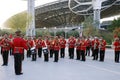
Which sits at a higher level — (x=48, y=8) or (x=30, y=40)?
(x=48, y=8)

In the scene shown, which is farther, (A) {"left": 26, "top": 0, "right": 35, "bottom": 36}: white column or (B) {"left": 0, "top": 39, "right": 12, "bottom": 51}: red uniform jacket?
(A) {"left": 26, "top": 0, "right": 35, "bottom": 36}: white column

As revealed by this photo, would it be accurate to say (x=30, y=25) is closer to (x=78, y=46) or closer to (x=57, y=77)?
(x=78, y=46)

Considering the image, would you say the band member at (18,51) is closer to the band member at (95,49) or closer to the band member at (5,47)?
the band member at (5,47)

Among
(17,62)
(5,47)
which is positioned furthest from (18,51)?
(5,47)

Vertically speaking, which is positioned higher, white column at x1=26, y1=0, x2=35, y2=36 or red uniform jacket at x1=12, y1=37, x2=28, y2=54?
white column at x1=26, y1=0, x2=35, y2=36

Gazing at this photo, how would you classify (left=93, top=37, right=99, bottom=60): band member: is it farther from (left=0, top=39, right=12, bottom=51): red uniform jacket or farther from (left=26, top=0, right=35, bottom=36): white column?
(left=26, top=0, right=35, bottom=36): white column

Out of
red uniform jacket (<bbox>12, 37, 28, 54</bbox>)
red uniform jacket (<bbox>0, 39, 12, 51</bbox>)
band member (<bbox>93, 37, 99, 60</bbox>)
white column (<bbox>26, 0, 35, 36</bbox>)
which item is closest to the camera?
red uniform jacket (<bbox>12, 37, 28, 54</bbox>)

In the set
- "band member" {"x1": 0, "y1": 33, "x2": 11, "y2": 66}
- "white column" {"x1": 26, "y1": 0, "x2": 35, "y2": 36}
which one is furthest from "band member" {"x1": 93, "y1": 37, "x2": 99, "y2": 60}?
"white column" {"x1": 26, "y1": 0, "x2": 35, "y2": 36}

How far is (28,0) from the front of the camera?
58.5 meters

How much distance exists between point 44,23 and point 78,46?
3835 inches

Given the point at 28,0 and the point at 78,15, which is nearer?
the point at 28,0

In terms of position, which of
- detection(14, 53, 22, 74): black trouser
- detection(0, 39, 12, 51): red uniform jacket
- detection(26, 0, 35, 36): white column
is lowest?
detection(14, 53, 22, 74): black trouser

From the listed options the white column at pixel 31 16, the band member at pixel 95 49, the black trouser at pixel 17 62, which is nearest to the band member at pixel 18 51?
the black trouser at pixel 17 62

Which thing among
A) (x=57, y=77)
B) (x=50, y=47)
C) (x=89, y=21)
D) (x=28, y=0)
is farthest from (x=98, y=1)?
(x=57, y=77)
